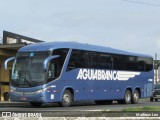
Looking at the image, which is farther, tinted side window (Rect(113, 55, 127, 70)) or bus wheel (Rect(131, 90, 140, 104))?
bus wheel (Rect(131, 90, 140, 104))

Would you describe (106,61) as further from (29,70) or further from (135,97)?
(29,70)

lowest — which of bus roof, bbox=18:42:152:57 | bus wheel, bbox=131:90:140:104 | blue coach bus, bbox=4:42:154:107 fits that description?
bus wheel, bbox=131:90:140:104

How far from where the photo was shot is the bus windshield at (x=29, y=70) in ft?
80.9

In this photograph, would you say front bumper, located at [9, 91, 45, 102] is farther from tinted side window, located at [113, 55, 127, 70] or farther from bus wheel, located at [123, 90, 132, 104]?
bus wheel, located at [123, 90, 132, 104]

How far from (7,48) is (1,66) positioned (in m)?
3.34

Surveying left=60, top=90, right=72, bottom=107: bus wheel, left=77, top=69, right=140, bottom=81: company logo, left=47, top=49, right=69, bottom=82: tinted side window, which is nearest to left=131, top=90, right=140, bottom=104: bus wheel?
left=77, top=69, right=140, bottom=81: company logo

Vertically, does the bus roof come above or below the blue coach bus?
above

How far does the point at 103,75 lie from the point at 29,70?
6.04m

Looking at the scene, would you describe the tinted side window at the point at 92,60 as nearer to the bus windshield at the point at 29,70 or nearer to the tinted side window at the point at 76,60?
the tinted side window at the point at 76,60

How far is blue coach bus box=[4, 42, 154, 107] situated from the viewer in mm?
24766

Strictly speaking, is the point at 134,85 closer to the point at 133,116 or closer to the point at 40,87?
the point at 40,87

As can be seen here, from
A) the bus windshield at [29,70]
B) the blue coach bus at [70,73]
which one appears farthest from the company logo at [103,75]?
the bus windshield at [29,70]

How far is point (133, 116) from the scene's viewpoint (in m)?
14.6

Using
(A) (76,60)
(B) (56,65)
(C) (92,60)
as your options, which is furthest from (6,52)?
(B) (56,65)
